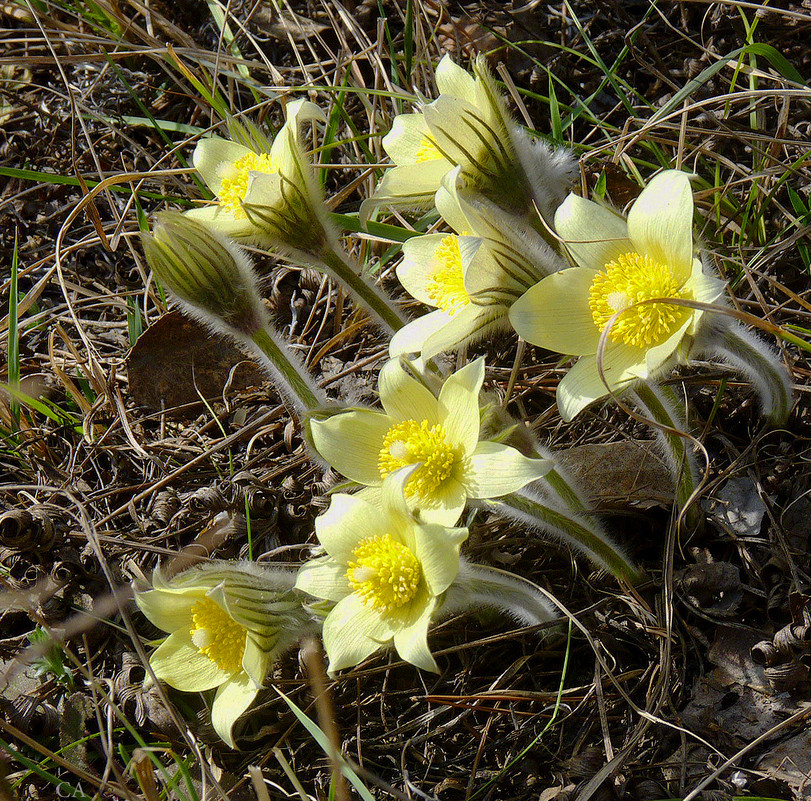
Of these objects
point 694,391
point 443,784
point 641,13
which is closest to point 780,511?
point 694,391

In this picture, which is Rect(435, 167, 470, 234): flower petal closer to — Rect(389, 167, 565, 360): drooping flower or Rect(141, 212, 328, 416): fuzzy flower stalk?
Rect(389, 167, 565, 360): drooping flower

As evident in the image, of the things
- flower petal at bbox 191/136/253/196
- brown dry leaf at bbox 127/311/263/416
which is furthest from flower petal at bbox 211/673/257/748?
flower petal at bbox 191/136/253/196

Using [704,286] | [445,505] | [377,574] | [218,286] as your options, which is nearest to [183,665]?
[377,574]

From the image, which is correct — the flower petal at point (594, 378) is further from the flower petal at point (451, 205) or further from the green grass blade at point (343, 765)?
the green grass blade at point (343, 765)

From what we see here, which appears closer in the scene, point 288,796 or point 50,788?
point 288,796

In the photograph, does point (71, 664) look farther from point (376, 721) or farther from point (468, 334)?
point (468, 334)

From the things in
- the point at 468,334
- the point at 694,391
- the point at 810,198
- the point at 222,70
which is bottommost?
the point at 694,391

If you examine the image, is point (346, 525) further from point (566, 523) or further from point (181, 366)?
point (181, 366)
